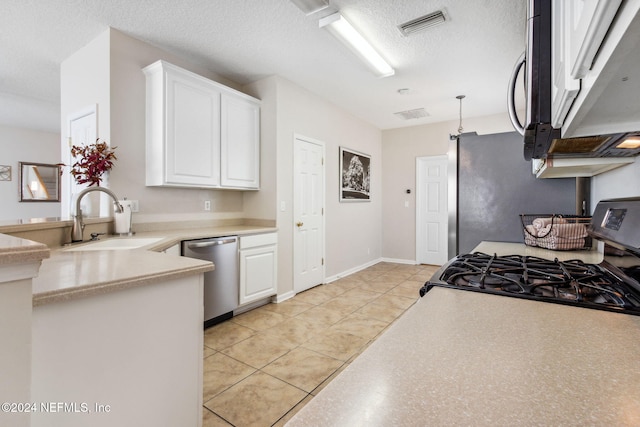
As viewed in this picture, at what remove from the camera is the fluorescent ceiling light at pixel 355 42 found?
7.81ft

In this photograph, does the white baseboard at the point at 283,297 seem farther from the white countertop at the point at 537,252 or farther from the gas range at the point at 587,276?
the gas range at the point at 587,276

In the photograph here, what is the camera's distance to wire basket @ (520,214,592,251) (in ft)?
5.28

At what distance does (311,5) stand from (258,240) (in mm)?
2142

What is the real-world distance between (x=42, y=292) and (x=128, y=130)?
2225 millimetres

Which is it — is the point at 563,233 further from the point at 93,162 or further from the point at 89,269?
the point at 93,162

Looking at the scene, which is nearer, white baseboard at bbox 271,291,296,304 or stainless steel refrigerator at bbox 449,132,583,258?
stainless steel refrigerator at bbox 449,132,583,258

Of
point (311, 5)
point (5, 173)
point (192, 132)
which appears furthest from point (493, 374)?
point (5, 173)

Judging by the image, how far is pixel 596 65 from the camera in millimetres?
478

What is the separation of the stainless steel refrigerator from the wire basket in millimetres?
170

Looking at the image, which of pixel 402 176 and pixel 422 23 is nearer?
pixel 422 23

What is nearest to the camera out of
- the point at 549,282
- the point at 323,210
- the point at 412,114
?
the point at 549,282

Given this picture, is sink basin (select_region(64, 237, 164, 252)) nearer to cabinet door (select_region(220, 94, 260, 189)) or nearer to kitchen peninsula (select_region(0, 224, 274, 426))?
kitchen peninsula (select_region(0, 224, 274, 426))

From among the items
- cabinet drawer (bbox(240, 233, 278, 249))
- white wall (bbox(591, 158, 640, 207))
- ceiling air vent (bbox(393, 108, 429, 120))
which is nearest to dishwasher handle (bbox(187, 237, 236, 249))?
cabinet drawer (bbox(240, 233, 278, 249))

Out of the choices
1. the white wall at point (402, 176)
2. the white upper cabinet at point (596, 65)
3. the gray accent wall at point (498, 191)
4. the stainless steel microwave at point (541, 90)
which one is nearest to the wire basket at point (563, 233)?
the gray accent wall at point (498, 191)
